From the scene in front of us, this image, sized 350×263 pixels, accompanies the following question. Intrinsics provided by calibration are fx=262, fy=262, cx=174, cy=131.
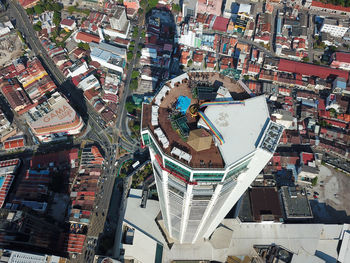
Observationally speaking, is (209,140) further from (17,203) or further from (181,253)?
(17,203)

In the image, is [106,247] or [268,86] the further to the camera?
[268,86]

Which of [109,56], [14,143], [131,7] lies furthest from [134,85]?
[131,7]

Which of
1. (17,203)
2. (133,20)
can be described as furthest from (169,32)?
(17,203)

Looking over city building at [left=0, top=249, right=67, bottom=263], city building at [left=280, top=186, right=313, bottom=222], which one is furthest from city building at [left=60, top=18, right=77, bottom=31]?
city building at [left=280, top=186, right=313, bottom=222]

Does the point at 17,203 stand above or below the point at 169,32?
below

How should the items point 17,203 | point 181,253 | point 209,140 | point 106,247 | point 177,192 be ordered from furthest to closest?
1. point 17,203
2. point 106,247
3. point 181,253
4. point 177,192
5. point 209,140

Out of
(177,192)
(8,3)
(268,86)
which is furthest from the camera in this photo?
(8,3)
